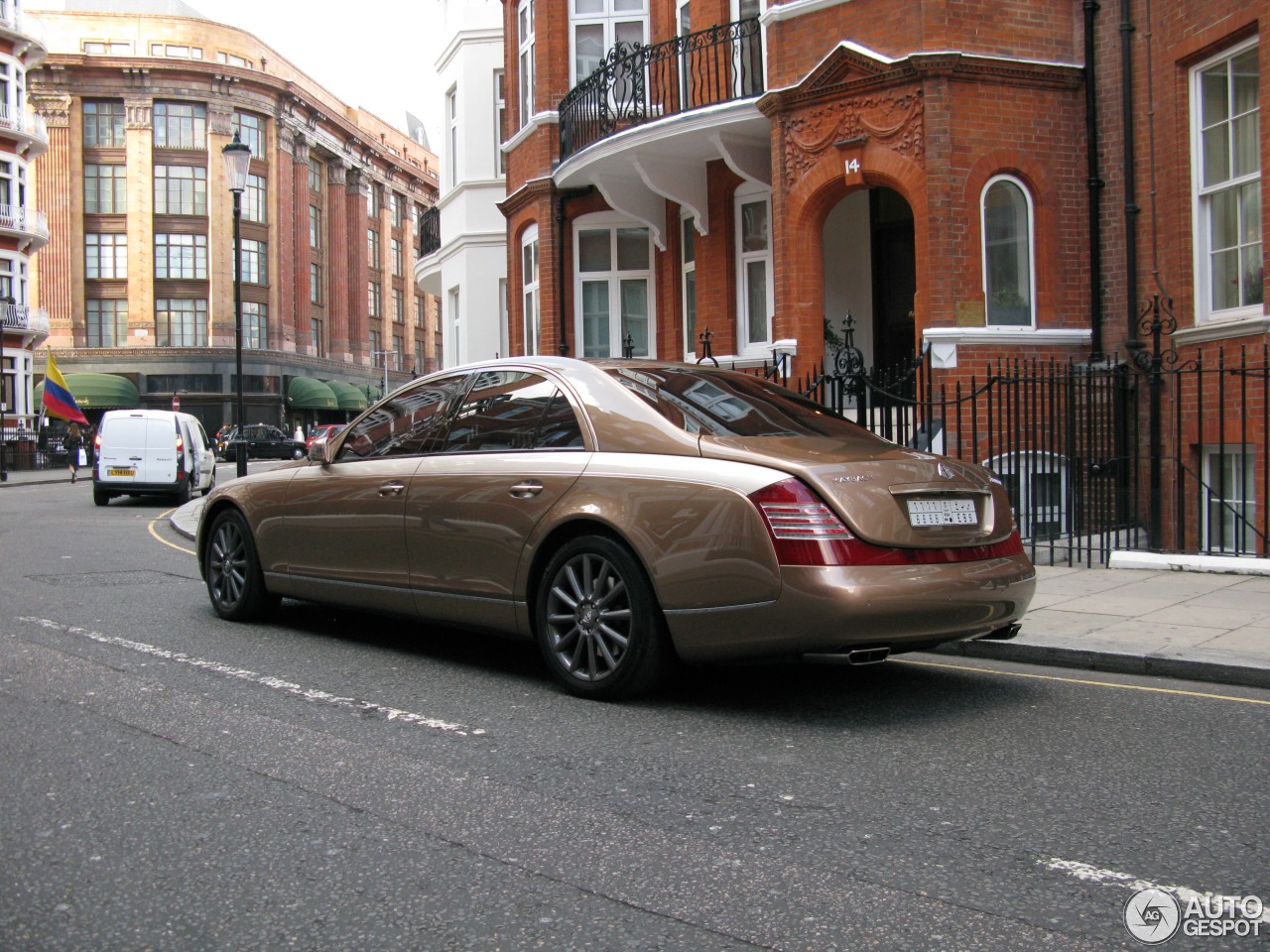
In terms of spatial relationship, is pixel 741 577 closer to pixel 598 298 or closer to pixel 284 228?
pixel 598 298

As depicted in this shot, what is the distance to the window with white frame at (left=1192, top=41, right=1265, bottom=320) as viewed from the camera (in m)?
11.1

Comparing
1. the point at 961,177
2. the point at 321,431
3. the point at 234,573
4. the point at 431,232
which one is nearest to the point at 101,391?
the point at 321,431

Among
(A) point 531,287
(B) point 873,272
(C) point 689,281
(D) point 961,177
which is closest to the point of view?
(D) point 961,177

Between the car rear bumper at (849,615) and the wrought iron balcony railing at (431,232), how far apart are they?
22169mm

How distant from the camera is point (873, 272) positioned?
15789 mm

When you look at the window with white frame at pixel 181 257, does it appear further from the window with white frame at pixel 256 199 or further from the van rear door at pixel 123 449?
the van rear door at pixel 123 449

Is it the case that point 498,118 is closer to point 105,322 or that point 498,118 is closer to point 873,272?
point 873,272

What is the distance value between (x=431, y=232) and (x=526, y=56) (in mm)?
7991

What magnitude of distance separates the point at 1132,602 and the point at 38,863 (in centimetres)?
674

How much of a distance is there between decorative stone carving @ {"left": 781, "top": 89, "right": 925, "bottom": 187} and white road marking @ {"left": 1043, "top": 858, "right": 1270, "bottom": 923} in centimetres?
1062

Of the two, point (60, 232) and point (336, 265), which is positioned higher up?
point (336, 265)

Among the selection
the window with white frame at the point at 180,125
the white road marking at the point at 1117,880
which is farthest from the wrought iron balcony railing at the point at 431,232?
the window with white frame at the point at 180,125

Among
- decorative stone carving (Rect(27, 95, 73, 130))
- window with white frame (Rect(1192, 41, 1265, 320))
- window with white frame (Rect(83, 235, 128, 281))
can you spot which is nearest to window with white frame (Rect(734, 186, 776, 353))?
window with white frame (Rect(1192, 41, 1265, 320))

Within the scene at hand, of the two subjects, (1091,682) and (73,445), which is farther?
(73,445)
